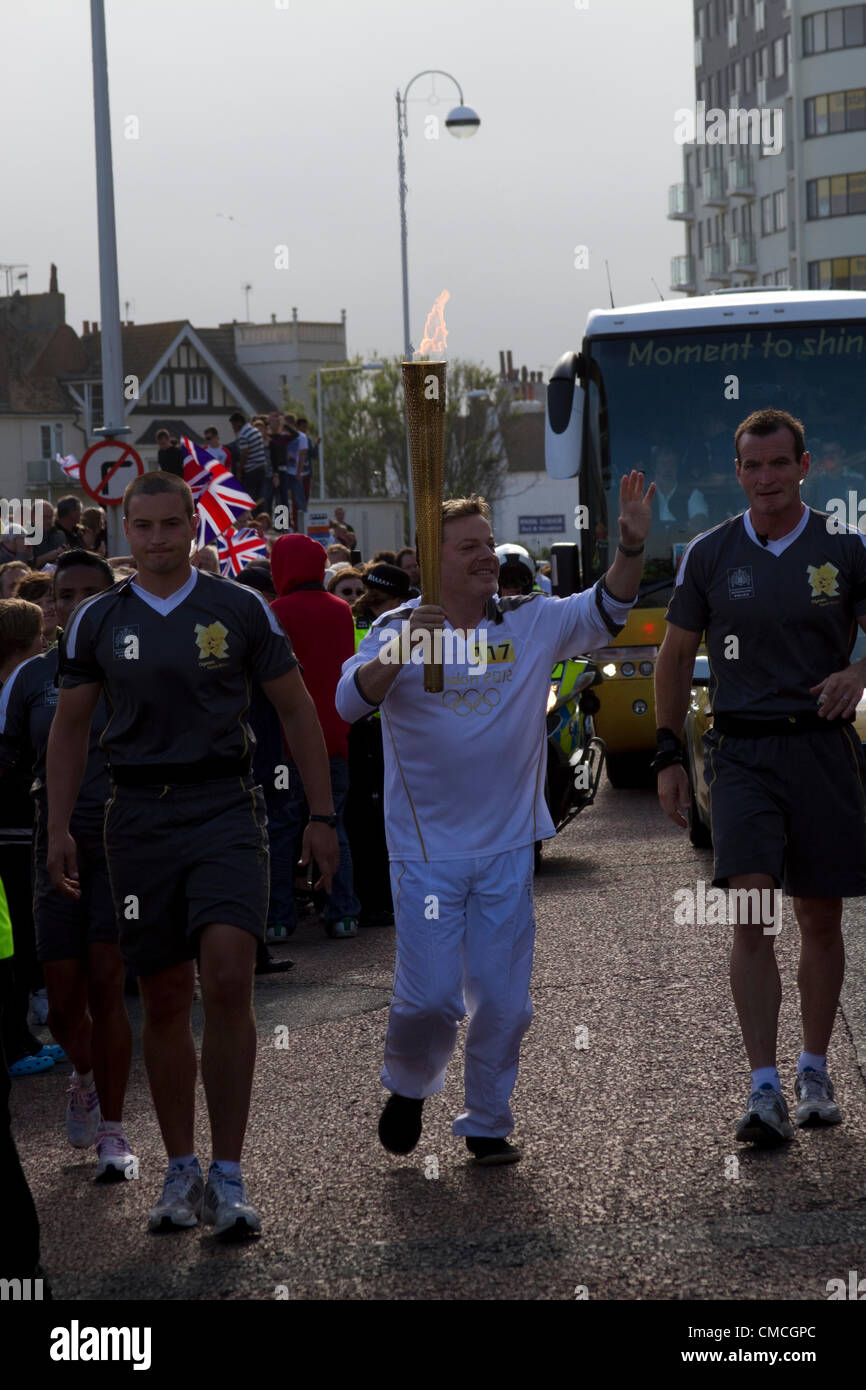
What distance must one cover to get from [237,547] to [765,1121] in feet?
42.7

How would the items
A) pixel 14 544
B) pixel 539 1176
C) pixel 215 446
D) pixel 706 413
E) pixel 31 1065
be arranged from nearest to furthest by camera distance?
pixel 539 1176 < pixel 31 1065 < pixel 14 544 < pixel 706 413 < pixel 215 446

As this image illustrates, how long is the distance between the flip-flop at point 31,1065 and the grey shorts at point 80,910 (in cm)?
174

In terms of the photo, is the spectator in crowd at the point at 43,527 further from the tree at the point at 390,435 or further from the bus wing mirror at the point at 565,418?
the tree at the point at 390,435

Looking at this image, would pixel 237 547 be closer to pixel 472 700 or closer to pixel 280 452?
pixel 280 452

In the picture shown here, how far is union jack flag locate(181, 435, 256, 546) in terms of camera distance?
18328 mm

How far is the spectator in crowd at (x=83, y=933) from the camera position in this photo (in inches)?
259

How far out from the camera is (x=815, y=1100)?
20.7ft

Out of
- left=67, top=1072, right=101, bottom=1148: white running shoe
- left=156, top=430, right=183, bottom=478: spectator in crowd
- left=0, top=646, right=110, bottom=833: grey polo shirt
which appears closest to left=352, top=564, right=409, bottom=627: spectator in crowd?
left=0, top=646, right=110, bottom=833: grey polo shirt

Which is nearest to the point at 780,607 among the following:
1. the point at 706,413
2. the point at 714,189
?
the point at 706,413

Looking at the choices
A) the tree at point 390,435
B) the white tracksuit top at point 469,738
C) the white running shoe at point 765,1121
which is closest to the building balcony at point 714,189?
the tree at point 390,435

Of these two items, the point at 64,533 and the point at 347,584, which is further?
the point at 64,533

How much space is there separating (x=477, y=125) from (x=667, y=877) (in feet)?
90.1

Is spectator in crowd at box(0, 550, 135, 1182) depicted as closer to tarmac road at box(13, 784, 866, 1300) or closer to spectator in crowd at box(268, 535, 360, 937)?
tarmac road at box(13, 784, 866, 1300)
